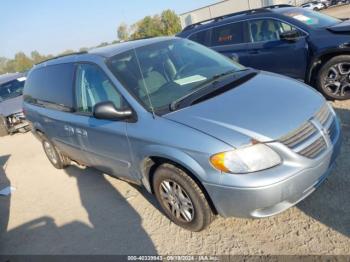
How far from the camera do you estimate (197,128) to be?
274 cm

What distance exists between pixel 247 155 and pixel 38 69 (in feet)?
14.5

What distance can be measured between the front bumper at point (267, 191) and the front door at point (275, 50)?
3.40 meters

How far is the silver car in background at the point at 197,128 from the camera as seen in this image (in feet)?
8.40

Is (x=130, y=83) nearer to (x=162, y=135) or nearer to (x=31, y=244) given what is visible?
(x=162, y=135)

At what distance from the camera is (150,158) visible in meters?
3.20

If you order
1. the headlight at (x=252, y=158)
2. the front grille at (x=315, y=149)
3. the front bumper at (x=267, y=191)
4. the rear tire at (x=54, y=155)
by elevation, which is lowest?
the rear tire at (x=54, y=155)

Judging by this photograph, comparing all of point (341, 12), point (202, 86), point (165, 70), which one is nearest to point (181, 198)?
point (202, 86)

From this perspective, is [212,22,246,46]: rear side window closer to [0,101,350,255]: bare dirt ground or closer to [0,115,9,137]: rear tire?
[0,101,350,255]: bare dirt ground

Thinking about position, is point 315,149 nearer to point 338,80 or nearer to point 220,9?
point 338,80

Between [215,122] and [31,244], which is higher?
[215,122]

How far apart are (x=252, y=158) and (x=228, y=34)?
4.83m

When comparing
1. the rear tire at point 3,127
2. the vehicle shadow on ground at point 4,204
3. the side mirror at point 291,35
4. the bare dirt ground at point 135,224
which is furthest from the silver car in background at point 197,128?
the rear tire at point 3,127

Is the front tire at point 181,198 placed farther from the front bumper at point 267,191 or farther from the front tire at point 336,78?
the front tire at point 336,78

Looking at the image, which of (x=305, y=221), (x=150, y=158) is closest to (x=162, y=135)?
(x=150, y=158)
